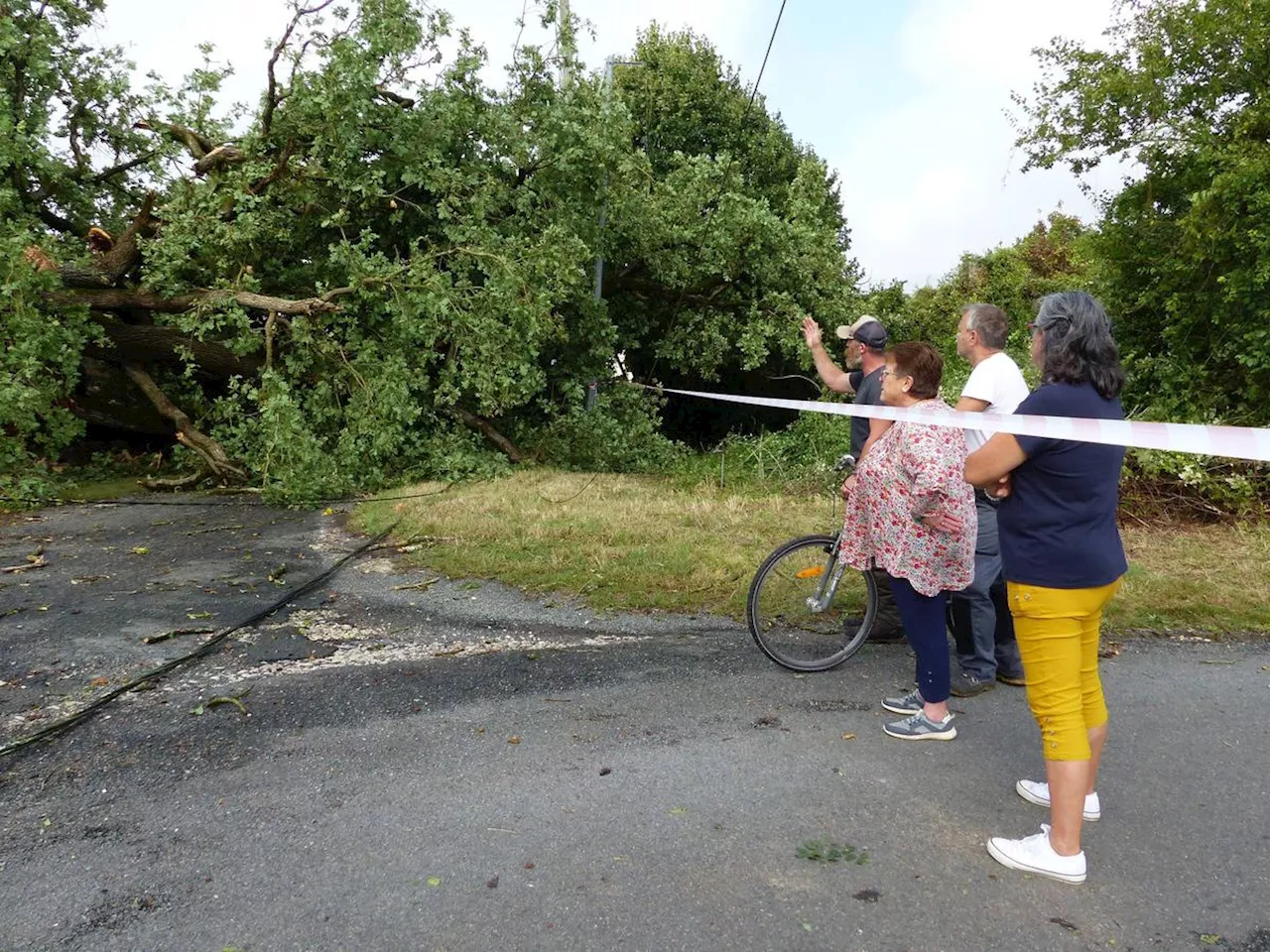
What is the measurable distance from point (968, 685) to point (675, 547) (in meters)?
2.89

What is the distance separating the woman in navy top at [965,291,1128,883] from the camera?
99.5 inches

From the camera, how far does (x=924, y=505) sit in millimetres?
3559

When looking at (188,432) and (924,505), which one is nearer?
(924,505)

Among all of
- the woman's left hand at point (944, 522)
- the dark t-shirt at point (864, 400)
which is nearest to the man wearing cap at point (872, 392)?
the dark t-shirt at point (864, 400)

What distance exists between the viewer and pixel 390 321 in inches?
401

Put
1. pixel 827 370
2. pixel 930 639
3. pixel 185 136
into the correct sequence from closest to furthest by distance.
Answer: pixel 930 639 < pixel 827 370 < pixel 185 136

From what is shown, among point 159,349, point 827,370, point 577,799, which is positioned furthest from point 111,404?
point 577,799

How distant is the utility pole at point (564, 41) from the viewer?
10968mm

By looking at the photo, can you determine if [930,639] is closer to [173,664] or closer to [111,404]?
[173,664]

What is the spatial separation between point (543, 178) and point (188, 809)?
9.49 meters

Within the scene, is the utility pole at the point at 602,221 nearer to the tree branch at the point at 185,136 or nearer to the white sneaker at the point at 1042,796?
the tree branch at the point at 185,136

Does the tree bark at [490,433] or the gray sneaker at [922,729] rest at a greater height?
the tree bark at [490,433]

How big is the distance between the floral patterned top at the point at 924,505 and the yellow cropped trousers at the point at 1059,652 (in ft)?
2.86

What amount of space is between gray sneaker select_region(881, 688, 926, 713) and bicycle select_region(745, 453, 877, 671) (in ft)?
1.73
